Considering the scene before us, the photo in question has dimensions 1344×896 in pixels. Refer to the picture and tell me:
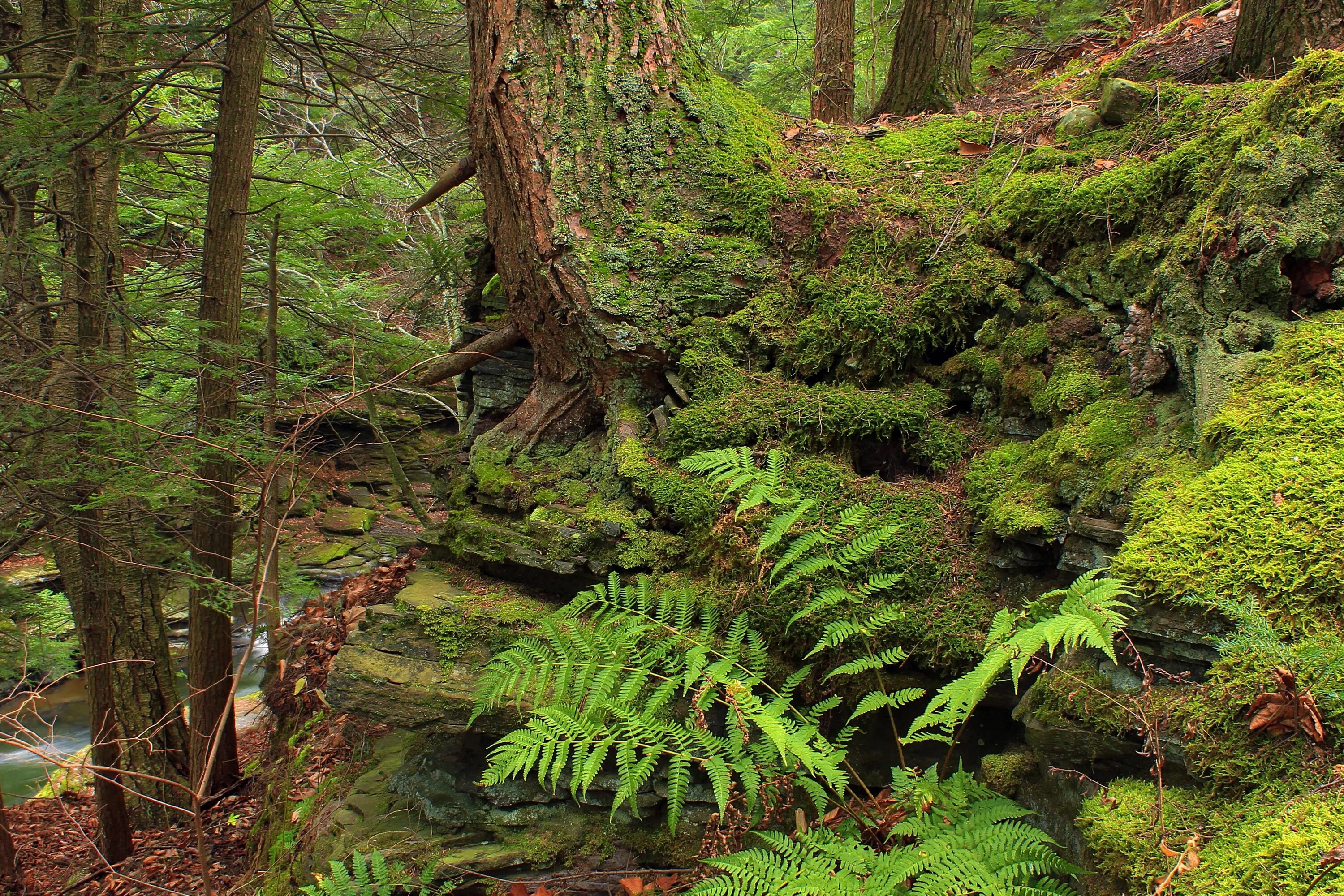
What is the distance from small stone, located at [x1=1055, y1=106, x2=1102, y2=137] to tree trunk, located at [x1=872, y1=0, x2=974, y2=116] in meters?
1.72

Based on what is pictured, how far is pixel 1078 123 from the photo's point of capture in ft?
13.5

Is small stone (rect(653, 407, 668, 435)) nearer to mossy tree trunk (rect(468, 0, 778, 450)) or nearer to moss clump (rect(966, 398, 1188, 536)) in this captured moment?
mossy tree trunk (rect(468, 0, 778, 450))

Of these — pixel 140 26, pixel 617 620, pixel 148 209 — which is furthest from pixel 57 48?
pixel 617 620

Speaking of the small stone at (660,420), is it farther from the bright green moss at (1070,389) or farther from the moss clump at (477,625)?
the bright green moss at (1070,389)

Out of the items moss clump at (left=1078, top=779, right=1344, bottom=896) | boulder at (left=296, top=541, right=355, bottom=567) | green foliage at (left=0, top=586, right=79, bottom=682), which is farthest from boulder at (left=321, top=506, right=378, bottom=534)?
moss clump at (left=1078, top=779, right=1344, bottom=896)

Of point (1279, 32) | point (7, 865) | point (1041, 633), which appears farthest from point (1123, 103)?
point (7, 865)

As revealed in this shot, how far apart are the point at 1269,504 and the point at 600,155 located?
363cm

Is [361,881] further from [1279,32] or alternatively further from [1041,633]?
[1279,32]

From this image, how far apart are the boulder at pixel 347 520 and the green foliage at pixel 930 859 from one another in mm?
11202

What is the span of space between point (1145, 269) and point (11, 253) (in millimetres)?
6956

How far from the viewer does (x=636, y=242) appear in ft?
14.0

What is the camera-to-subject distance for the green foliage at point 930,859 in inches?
86.2

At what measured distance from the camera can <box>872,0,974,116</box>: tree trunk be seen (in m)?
5.63

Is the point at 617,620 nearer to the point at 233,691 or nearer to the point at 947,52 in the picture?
the point at 233,691
